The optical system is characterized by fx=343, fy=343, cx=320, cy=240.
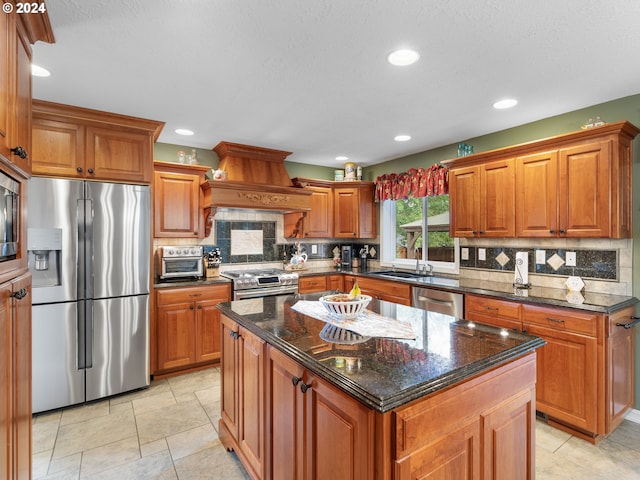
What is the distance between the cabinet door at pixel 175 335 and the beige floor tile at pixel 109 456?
1.06 m

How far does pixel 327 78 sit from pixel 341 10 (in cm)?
70

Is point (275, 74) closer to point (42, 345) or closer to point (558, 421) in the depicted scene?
point (42, 345)

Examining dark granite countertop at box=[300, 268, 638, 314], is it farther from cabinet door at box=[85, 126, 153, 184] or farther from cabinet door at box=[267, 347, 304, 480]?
cabinet door at box=[85, 126, 153, 184]

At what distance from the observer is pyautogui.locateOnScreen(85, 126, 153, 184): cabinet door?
2891 millimetres

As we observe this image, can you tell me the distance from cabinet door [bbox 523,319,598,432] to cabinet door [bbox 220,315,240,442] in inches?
84.9

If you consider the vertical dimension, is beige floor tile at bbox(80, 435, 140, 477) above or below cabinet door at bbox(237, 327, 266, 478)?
below

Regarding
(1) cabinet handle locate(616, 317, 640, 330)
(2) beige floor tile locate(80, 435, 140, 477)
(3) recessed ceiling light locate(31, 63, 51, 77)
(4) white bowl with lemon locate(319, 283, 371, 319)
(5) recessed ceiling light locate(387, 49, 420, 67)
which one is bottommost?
(2) beige floor tile locate(80, 435, 140, 477)

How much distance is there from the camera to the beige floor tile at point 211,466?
200 cm

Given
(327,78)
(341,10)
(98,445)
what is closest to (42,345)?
(98,445)

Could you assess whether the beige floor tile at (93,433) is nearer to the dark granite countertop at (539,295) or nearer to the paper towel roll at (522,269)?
the dark granite countertop at (539,295)

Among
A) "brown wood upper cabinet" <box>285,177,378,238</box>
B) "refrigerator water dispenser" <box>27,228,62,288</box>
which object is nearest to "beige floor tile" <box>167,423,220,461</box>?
"refrigerator water dispenser" <box>27,228,62,288</box>

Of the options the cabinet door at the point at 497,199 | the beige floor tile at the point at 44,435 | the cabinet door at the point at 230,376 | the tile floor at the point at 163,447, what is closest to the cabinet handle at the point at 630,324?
the tile floor at the point at 163,447

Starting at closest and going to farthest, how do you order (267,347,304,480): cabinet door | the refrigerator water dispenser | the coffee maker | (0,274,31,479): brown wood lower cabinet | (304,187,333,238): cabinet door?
(0,274,31,479): brown wood lower cabinet → (267,347,304,480): cabinet door → the refrigerator water dispenser → (304,187,333,238): cabinet door → the coffee maker

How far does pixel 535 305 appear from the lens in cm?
256
